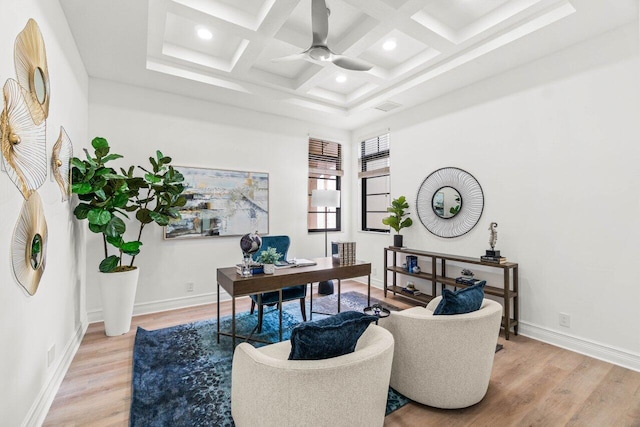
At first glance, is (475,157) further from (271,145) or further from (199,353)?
(199,353)

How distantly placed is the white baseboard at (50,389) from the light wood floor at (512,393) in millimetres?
41

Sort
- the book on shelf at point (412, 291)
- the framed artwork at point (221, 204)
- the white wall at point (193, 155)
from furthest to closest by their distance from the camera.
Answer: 1. the book on shelf at point (412, 291)
2. the framed artwork at point (221, 204)
3. the white wall at point (193, 155)

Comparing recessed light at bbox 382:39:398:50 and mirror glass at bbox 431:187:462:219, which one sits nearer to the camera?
recessed light at bbox 382:39:398:50

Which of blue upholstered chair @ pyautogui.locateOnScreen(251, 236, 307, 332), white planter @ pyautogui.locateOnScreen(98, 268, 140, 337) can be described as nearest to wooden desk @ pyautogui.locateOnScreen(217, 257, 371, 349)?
blue upholstered chair @ pyautogui.locateOnScreen(251, 236, 307, 332)

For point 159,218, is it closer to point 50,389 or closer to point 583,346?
point 50,389

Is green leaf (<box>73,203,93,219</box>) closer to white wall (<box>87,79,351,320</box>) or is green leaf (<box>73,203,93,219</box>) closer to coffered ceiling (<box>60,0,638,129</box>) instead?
white wall (<box>87,79,351,320</box>)

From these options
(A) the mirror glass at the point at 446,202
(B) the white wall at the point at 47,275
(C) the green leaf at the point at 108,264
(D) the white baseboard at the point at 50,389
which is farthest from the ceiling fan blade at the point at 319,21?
(D) the white baseboard at the point at 50,389

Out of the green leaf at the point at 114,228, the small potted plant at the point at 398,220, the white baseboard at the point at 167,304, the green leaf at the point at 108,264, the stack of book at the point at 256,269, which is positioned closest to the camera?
the stack of book at the point at 256,269

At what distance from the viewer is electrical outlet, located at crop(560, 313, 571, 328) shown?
9.63 feet

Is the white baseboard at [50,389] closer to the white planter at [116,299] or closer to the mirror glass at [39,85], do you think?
the white planter at [116,299]

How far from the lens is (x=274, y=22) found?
2.69 metres

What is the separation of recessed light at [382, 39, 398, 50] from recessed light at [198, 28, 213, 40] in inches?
73.0

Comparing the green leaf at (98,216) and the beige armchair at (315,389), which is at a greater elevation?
the green leaf at (98,216)

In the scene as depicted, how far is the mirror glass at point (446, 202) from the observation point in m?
3.93
